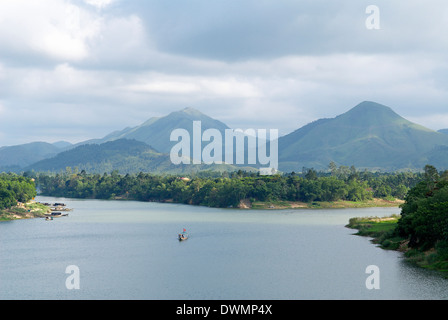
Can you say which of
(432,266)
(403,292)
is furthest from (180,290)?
(432,266)

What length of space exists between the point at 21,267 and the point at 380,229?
210ft

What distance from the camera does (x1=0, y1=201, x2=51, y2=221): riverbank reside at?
452 feet

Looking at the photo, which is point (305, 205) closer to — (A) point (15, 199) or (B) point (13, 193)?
(A) point (15, 199)

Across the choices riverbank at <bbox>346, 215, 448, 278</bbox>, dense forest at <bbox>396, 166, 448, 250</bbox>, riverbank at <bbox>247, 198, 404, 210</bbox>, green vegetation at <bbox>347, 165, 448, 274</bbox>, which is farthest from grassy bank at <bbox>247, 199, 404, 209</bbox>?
dense forest at <bbox>396, 166, 448, 250</bbox>

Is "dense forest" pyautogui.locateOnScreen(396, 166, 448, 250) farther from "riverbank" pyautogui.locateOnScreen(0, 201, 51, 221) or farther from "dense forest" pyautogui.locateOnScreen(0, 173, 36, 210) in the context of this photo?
"dense forest" pyautogui.locateOnScreen(0, 173, 36, 210)

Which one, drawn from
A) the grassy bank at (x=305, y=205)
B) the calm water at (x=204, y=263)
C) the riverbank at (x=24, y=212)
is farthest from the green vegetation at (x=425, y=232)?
the riverbank at (x=24, y=212)

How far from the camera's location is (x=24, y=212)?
5758 inches

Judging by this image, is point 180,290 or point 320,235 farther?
point 320,235

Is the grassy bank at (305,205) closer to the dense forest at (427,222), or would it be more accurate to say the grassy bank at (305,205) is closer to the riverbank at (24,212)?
the riverbank at (24,212)

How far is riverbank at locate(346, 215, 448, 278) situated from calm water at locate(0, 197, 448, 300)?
1.97 m

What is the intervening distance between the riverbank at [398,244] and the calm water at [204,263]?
6.48 ft

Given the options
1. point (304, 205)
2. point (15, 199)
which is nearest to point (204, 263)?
point (15, 199)

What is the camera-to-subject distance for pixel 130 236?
10550 centimetres
